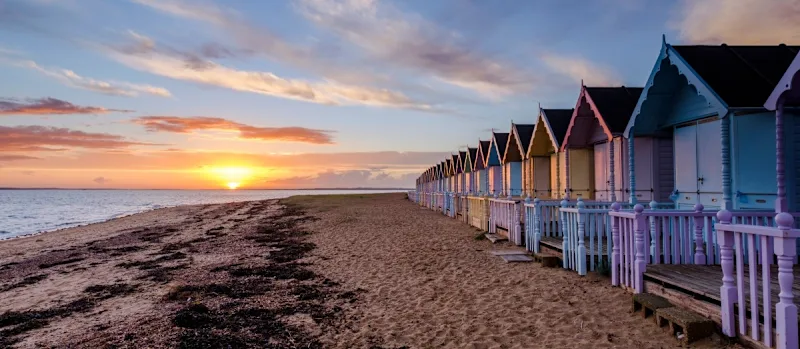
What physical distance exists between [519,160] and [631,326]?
16.5 m

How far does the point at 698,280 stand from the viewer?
20.0 ft

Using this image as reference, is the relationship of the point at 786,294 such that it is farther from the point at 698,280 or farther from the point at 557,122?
the point at 557,122

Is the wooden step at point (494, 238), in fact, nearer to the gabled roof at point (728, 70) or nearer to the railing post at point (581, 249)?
the railing post at point (581, 249)

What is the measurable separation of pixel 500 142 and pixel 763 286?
19.3 metres

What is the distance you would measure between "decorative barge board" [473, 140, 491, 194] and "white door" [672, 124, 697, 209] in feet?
50.1

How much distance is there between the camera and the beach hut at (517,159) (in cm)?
1990

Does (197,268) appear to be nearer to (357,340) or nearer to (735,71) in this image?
(357,340)

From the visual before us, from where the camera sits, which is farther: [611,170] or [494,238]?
[494,238]

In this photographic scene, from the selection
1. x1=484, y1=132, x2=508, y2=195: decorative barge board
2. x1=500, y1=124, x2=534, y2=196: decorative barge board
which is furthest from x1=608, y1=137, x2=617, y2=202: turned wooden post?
x1=484, y1=132, x2=508, y2=195: decorative barge board

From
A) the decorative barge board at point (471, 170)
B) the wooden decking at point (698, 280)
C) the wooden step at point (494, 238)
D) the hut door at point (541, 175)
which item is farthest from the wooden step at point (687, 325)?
the decorative barge board at point (471, 170)

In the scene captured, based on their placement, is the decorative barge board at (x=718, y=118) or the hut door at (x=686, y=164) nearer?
the decorative barge board at (x=718, y=118)

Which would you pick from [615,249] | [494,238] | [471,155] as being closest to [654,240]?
[615,249]

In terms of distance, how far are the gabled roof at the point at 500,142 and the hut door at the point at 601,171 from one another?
7671mm

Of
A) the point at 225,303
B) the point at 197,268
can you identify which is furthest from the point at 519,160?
the point at 225,303
